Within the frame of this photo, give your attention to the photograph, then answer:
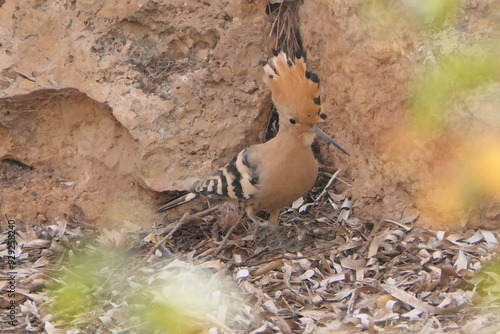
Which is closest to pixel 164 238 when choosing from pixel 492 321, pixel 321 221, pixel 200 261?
pixel 200 261

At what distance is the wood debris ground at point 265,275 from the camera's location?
9.87ft

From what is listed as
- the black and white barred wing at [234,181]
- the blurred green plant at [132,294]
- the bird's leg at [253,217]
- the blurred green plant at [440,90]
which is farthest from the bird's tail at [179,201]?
the blurred green plant at [440,90]

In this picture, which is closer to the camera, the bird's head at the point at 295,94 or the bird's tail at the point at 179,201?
the bird's head at the point at 295,94

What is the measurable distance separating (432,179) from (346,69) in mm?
729

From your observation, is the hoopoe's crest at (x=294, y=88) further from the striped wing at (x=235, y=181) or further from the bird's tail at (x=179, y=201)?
the bird's tail at (x=179, y=201)

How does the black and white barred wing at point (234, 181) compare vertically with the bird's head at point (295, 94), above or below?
below

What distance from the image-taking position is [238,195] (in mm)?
4004

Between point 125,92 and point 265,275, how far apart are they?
1265 mm

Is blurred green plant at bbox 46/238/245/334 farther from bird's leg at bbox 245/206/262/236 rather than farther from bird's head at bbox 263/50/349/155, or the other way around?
bird's head at bbox 263/50/349/155

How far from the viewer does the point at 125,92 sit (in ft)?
13.3

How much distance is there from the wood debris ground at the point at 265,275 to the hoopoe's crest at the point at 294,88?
0.58 metres

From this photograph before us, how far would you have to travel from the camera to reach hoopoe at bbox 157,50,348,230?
3770 mm

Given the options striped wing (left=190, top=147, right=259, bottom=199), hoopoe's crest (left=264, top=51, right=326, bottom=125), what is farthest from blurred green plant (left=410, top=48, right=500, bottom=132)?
striped wing (left=190, top=147, right=259, bottom=199)

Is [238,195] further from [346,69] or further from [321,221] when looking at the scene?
[346,69]
